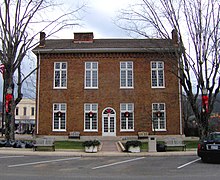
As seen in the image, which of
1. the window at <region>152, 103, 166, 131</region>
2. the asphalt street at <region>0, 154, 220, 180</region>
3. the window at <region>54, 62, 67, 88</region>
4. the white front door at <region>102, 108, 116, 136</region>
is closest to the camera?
the asphalt street at <region>0, 154, 220, 180</region>

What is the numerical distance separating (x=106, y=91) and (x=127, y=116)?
338cm

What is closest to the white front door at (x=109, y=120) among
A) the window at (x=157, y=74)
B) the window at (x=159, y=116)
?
the window at (x=159, y=116)

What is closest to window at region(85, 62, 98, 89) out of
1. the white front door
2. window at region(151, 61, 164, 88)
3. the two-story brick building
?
the two-story brick building

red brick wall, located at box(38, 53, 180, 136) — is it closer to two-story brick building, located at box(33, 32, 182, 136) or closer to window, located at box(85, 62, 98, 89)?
two-story brick building, located at box(33, 32, 182, 136)

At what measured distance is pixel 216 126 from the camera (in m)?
44.1

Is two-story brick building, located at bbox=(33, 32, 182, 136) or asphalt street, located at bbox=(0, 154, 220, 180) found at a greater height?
two-story brick building, located at bbox=(33, 32, 182, 136)

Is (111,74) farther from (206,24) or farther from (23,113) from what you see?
(23,113)

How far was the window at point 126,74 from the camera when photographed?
31.8 metres

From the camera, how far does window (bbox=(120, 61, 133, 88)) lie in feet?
104

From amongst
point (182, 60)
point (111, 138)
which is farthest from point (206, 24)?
point (111, 138)

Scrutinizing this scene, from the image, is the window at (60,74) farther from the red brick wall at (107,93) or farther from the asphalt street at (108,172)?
the asphalt street at (108,172)

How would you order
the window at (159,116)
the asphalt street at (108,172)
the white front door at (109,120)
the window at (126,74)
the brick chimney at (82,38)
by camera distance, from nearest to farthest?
the asphalt street at (108,172), the window at (159,116), the white front door at (109,120), the window at (126,74), the brick chimney at (82,38)

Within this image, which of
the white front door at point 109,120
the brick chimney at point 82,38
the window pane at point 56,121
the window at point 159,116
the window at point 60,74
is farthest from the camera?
the brick chimney at point 82,38

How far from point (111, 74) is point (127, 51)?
2955 millimetres
